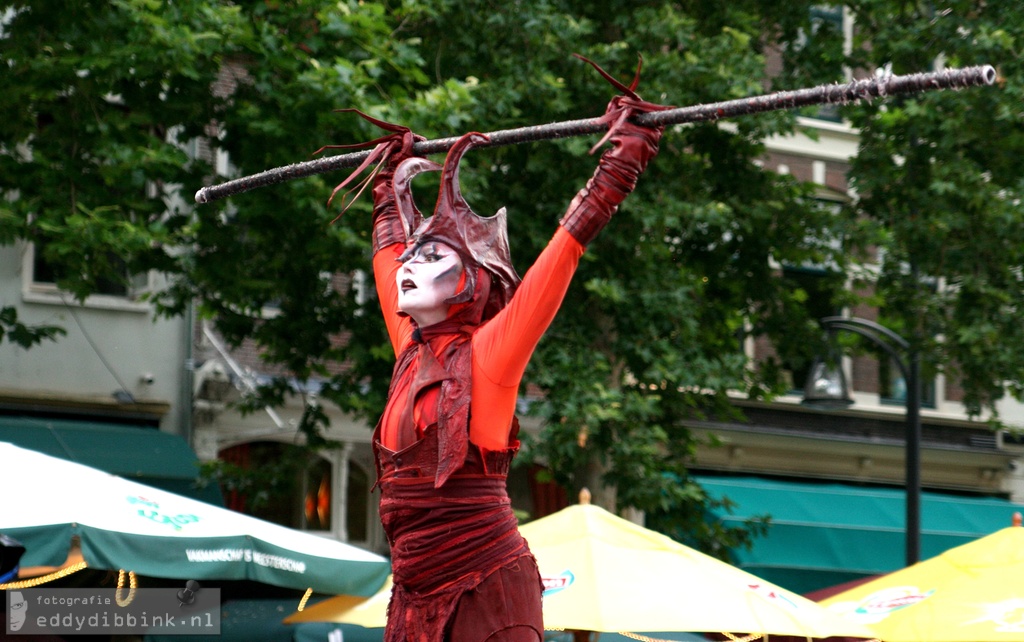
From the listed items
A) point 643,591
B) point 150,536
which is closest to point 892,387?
point 643,591

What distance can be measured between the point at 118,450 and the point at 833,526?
9.36 m

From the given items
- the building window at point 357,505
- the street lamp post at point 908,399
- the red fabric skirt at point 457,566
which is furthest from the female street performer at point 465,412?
the building window at point 357,505

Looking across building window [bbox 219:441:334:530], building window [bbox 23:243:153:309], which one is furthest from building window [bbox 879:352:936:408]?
building window [bbox 23:243:153:309]

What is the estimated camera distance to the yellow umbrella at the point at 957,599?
831 centimetres

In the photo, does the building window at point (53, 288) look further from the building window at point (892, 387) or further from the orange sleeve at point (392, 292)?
the building window at point (892, 387)

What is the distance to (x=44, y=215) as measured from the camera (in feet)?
35.2

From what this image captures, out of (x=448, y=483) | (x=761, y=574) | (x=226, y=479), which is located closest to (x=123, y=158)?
(x=226, y=479)

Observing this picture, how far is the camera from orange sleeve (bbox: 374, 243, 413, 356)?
475 cm

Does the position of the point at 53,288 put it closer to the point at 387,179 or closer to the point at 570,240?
the point at 387,179

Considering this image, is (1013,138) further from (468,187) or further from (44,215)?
(44,215)

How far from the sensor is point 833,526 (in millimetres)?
18750

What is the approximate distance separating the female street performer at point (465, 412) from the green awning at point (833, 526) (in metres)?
13.1

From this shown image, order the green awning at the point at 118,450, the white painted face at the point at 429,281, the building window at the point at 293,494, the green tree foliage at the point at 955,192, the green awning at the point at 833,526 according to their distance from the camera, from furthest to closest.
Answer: the green awning at the point at 833,526, the building window at the point at 293,494, the green awning at the point at 118,450, the green tree foliage at the point at 955,192, the white painted face at the point at 429,281

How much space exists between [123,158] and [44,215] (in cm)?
73
